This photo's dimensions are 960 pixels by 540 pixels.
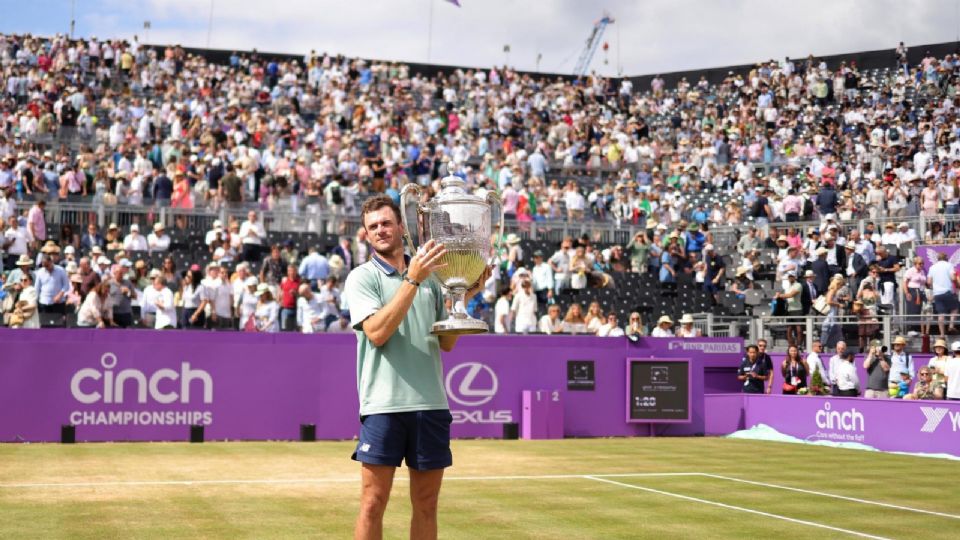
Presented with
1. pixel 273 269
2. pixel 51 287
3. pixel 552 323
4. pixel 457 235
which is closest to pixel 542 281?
pixel 552 323

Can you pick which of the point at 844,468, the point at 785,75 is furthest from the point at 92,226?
the point at 785,75

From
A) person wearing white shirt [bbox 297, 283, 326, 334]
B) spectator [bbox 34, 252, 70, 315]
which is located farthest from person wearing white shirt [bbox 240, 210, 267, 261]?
spectator [bbox 34, 252, 70, 315]

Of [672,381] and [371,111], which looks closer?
[672,381]

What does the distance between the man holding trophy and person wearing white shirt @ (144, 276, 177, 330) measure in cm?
1576

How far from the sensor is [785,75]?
43.7 m

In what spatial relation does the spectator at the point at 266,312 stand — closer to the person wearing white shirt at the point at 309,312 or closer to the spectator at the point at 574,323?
the person wearing white shirt at the point at 309,312

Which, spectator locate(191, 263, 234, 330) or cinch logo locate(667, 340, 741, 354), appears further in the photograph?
cinch logo locate(667, 340, 741, 354)

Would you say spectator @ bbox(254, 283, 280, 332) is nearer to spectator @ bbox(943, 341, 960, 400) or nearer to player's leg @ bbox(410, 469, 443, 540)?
spectator @ bbox(943, 341, 960, 400)

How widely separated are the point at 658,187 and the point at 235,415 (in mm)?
19067

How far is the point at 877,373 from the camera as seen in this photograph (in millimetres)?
21484

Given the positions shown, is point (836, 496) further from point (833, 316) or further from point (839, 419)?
point (833, 316)

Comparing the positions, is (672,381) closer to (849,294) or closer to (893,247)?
(849,294)

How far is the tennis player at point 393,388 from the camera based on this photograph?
5719mm

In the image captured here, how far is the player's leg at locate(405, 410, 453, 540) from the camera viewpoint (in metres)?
5.76
